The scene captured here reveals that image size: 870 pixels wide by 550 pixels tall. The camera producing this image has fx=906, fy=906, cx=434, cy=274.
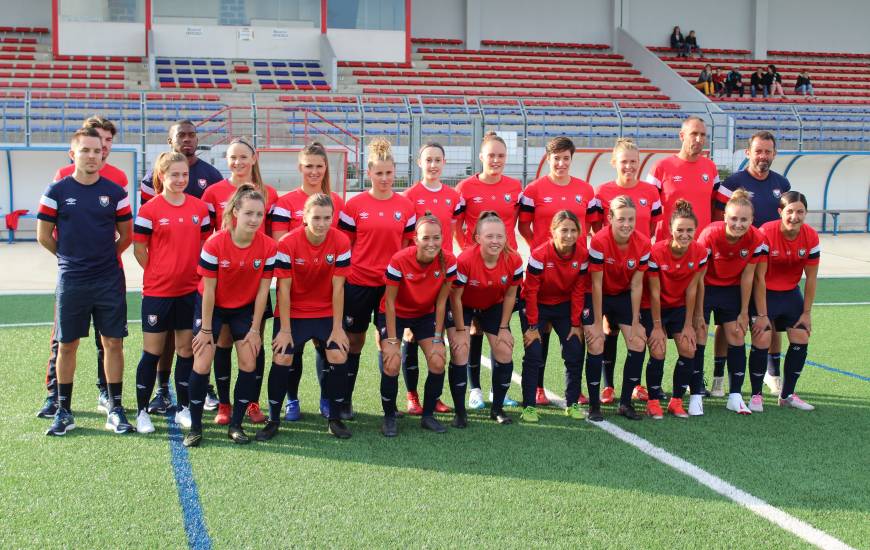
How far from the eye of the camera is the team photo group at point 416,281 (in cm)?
527

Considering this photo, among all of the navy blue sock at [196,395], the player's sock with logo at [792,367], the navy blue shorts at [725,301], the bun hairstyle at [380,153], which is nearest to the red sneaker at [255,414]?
the navy blue sock at [196,395]

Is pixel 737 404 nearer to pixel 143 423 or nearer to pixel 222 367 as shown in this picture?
pixel 222 367

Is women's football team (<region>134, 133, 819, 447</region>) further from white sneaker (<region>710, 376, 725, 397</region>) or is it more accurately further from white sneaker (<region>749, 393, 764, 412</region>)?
white sneaker (<region>710, 376, 725, 397</region>)

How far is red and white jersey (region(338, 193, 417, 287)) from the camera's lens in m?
5.66

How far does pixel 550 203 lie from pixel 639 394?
1475mm

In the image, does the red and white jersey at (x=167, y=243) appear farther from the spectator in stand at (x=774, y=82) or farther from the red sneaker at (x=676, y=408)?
the spectator in stand at (x=774, y=82)

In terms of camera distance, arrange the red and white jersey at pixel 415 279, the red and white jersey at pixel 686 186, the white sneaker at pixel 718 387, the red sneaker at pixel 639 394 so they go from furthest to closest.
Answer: the red and white jersey at pixel 686 186 → the white sneaker at pixel 718 387 → the red sneaker at pixel 639 394 → the red and white jersey at pixel 415 279

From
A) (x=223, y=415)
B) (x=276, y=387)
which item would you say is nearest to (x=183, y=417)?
(x=223, y=415)

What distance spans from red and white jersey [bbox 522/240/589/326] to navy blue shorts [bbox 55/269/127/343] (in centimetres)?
249

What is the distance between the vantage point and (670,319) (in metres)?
6.01

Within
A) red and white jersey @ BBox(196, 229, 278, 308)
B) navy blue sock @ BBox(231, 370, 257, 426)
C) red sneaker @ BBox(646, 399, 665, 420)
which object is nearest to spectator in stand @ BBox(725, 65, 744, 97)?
red sneaker @ BBox(646, 399, 665, 420)

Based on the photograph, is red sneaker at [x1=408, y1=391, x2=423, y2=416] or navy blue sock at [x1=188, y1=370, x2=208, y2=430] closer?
navy blue sock at [x1=188, y1=370, x2=208, y2=430]

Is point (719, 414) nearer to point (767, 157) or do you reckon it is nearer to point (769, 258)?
point (769, 258)

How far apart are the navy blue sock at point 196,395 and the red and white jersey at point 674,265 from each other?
2858mm
